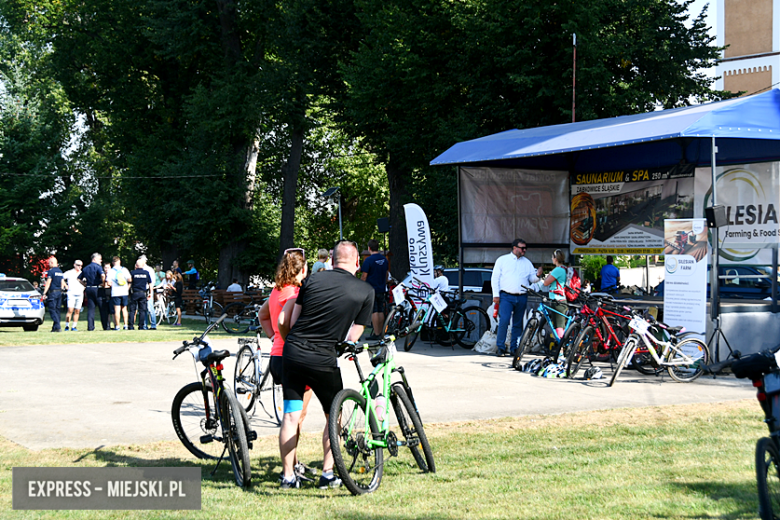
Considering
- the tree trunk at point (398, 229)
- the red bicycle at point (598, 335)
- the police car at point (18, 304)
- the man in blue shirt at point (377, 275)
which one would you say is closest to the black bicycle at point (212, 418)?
the red bicycle at point (598, 335)

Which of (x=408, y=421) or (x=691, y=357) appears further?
(x=691, y=357)

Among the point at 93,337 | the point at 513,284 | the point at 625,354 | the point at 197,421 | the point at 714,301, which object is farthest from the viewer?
the point at 93,337

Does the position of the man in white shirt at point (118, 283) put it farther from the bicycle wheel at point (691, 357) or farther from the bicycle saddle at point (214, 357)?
the bicycle saddle at point (214, 357)

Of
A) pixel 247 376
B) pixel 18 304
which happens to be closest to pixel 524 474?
pixel 247 376

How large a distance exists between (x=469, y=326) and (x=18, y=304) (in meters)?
12.5

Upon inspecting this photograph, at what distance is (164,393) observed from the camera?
34.1 feet

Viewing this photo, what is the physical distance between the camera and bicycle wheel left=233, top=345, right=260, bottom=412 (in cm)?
865

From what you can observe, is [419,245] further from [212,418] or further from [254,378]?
[212,418]

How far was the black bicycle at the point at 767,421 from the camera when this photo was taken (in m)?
4.26

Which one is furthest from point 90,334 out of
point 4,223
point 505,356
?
point 4,223

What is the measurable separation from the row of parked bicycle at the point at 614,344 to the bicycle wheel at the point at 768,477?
265 inches

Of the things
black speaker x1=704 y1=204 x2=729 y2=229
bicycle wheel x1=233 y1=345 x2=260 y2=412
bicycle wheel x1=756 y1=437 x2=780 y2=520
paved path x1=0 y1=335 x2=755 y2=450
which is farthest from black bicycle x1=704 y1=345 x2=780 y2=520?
black speaker x1=704 y1=204 x2=729 y2=229

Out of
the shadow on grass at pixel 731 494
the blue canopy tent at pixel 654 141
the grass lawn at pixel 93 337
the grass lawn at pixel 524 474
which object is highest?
the blue canopy tent at pixel 654 141

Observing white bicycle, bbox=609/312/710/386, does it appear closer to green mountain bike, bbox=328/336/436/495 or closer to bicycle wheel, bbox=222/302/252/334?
green mountain bike, bbox=328/336/436/495
